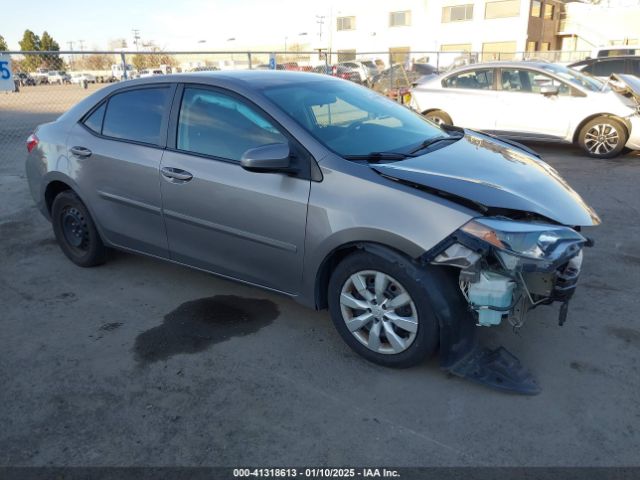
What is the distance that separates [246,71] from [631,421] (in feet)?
10.9

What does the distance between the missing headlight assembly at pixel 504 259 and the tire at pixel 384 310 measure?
0.65 feet

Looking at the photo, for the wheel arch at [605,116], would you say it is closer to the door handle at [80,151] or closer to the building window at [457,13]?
the door handle at [80,151]

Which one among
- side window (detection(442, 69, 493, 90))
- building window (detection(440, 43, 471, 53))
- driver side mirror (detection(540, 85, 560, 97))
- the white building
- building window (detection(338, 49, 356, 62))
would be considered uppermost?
the white building

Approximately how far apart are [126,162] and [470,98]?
7.27 meters

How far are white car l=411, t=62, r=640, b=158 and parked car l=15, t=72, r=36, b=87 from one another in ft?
26.2

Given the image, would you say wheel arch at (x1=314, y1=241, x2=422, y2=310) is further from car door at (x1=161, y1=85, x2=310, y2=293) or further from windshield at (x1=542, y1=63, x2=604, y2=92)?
windshield at (x1=542, y1=63, x2=604, y2=92)

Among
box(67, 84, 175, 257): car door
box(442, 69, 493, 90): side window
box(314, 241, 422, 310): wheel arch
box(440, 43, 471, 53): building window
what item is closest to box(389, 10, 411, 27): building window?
box(440, 43, 471, 53): building window

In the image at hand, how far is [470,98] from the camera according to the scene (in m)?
9.53

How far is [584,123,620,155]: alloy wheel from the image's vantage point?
853cm

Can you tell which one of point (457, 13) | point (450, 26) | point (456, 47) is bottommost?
point (456, 47)

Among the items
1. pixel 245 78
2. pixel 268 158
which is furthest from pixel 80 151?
pixel 268 158

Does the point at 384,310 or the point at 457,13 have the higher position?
the point at 457,13

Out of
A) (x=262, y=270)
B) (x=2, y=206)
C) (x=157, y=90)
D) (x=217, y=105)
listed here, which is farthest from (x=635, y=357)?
(x=2, y=206)

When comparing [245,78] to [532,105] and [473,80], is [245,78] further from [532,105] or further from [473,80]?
[473,80]
